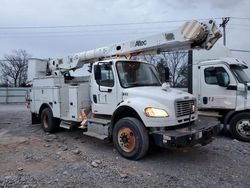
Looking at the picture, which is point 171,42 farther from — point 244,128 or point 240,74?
point 244,128

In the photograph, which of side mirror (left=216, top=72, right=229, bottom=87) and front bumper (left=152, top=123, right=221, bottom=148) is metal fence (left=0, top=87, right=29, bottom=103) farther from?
front bumper (left=152, top=123, right=221, bottom=148)

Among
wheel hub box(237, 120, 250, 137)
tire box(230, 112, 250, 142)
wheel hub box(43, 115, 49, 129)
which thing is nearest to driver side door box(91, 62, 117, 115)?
wheel hub box(43, 115, 49, 129)

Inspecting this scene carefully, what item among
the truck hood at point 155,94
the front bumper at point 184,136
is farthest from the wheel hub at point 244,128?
the truck hood at point 155,94

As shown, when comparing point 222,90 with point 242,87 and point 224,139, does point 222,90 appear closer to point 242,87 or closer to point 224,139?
point 242,87

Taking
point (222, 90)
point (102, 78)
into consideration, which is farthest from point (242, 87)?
point (102, 78)

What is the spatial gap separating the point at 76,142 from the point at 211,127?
157 inches

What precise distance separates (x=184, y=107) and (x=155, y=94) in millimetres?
734

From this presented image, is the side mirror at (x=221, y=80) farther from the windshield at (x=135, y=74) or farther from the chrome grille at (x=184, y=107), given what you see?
the chrome grille at (x=184, y=107)

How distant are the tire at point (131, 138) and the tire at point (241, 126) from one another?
373cm

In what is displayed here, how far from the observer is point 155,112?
19.5 ft

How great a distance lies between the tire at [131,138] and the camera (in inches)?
239

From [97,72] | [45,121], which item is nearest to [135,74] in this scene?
[97,72]

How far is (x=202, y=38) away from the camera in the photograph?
21.5 ft

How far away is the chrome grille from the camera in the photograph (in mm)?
6074
